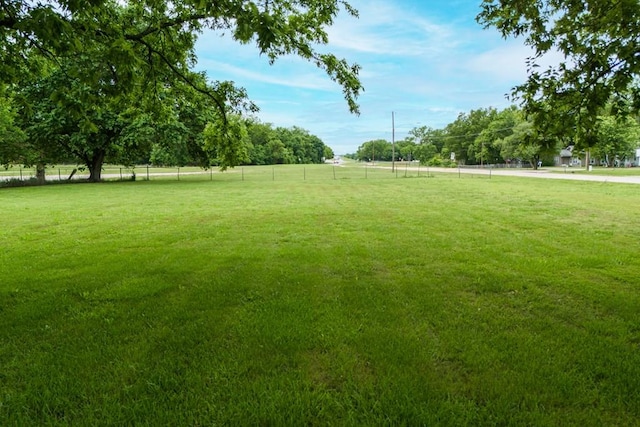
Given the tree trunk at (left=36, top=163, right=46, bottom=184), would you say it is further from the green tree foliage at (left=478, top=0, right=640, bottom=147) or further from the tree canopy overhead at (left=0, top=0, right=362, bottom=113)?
the green tree foliage at (left=478, top=0, right=640, bottom=147)

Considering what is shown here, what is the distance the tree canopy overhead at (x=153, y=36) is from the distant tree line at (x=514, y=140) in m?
3.29

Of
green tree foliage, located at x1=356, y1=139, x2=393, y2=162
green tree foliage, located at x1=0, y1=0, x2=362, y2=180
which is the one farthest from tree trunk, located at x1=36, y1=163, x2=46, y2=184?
green tree foliage, located at x1=356, y1=139, x2=393, y2=162

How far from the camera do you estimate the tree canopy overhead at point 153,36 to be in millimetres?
3482

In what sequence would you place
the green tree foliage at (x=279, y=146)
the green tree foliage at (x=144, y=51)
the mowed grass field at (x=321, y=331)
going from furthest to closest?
the green tree foliage at (x=279, y=146) < the green tree foliage at (x=144, y=51) < the mowed grass field at (x=321, y=331)

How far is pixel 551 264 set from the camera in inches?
227

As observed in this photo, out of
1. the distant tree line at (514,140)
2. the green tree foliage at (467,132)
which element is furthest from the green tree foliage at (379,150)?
the green tree foliage at (467,132)

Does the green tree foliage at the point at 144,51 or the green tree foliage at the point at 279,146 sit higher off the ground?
the green tree foliage at the point at 279,146

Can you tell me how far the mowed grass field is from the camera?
247 cm

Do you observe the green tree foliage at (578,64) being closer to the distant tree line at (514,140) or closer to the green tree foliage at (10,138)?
the distant tree line at (514,140)

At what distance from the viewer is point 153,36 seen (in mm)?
6391

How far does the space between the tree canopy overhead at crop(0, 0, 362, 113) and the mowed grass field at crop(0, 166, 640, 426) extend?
2663 millimetres

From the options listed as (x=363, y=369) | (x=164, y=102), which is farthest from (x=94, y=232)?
(x=363, y=369)

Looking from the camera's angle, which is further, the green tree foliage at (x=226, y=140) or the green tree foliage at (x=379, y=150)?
the green tree foliage at (x=379, y=150)

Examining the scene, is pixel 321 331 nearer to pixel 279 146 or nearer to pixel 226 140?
pixel 226 140
